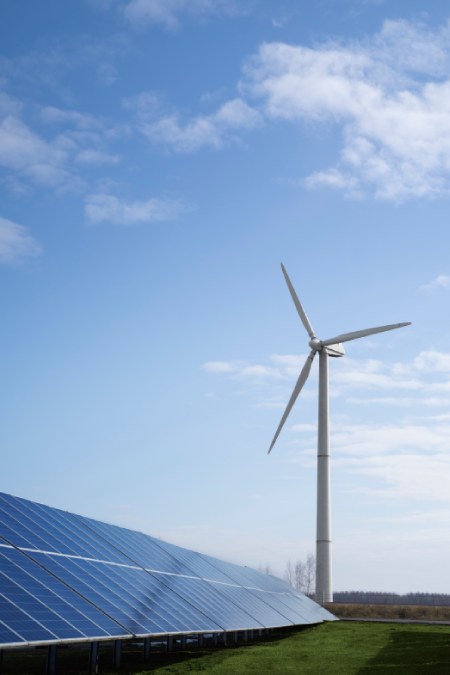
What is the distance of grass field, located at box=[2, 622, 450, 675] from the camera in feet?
84.7

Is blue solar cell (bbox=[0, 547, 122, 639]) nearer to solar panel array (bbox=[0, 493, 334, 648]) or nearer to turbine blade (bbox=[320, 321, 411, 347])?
solar panel array (bbox=[0, 493, 334, 648])

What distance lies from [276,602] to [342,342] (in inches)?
2121

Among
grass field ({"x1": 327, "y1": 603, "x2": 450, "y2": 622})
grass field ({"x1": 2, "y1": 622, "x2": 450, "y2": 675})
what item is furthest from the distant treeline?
grass field ({"x1": 2, "y1": 622, "x2": 450, "y2": 675})

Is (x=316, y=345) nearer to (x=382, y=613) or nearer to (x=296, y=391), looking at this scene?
(x=296, y=391)

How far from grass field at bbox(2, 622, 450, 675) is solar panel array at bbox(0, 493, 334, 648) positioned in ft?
4.34

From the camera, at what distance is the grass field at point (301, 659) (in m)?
25.8

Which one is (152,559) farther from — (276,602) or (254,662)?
(276,602)

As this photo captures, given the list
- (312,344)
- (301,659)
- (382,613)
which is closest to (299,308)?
(312,344)

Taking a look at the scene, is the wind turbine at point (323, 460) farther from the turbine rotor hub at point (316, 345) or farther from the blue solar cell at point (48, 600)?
the blue solar cell at point (48, 600)

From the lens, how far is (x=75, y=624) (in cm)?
2034

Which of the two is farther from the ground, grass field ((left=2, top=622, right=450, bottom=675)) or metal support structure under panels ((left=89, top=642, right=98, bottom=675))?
metal support structure under panels ((left=89, top=642, right=98, bottom=675))

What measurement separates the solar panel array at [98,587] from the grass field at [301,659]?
1.32 meters

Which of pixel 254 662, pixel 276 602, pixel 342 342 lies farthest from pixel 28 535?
pixel 342 342

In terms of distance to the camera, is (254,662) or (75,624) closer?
(75,624)
